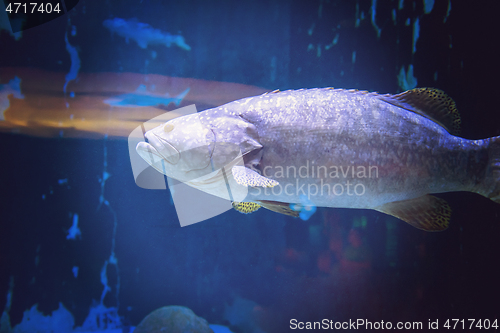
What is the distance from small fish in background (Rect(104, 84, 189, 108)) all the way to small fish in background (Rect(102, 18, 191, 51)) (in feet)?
1.88

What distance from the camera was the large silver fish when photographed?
1782 millimetres

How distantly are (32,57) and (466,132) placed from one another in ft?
17.3

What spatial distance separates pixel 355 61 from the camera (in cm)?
270

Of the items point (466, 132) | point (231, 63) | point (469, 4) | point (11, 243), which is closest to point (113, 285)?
point (11, 243)

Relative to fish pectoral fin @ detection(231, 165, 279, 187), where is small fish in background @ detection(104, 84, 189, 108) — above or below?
above

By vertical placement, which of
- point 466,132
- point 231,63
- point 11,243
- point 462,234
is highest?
point 231,63

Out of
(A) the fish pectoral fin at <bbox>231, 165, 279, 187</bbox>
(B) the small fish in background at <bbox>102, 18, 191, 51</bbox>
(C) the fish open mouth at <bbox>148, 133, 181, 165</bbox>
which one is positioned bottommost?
(A) the fish pectoral fin at <bbox>231, 165, 279, 187</bbox>

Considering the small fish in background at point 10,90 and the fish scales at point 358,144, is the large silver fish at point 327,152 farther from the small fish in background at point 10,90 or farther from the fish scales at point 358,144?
the small fish in background at point 10,90

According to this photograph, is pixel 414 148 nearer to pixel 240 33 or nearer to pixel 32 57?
pixel 240 33

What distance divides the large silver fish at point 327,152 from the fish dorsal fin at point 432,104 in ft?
0.53

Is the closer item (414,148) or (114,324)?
(414,148)

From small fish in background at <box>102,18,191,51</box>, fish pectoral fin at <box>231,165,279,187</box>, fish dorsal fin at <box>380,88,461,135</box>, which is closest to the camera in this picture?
fish pectoral fin at <box>231,165,279,187</box>

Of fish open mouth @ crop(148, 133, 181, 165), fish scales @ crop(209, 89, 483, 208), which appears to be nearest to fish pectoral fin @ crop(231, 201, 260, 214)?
fish scales @ crop(209, 89, 483, 208)

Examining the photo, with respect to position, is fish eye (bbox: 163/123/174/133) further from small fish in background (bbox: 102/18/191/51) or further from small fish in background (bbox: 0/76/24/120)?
small fish in background (bbox: 0/76/24/120)
